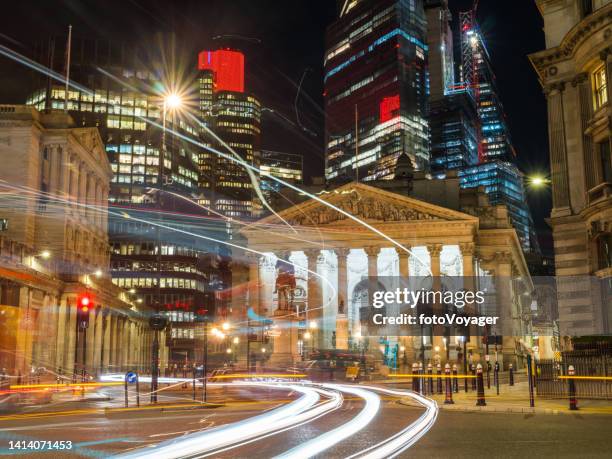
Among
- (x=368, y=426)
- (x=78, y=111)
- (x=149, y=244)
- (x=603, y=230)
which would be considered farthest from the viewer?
(x=78, y=111)

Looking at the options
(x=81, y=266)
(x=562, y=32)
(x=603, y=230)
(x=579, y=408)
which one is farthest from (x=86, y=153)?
(x=579, y=408)

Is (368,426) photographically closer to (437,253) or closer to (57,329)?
(57,329)

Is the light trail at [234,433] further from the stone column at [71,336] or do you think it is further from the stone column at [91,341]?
the stone column at [91,341]

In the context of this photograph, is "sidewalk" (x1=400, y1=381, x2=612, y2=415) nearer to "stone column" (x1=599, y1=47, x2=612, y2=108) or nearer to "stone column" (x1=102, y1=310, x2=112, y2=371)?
"stone column" (x1=599, y1=47, x2=612, y2=108)

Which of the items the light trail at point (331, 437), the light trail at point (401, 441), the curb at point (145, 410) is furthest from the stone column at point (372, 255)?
the light trail at point (401, 441)

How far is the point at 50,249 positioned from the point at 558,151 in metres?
41.0

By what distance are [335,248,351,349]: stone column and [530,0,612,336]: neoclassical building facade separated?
39.1m

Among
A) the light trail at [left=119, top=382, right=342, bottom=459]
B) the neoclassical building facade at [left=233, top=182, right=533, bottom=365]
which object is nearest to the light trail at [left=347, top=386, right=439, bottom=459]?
the light trail at [left=119, top=382, right=342, bottom=459]

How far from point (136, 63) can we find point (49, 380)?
373 ft

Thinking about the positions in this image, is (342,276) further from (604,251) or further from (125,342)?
(604,251)

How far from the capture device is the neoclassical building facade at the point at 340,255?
76375 millimetres

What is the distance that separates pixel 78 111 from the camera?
13438 centimetres

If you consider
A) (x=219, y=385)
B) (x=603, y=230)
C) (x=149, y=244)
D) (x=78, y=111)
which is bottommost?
(x=219, y=385)

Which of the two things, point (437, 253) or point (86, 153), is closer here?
point (86, 153)
